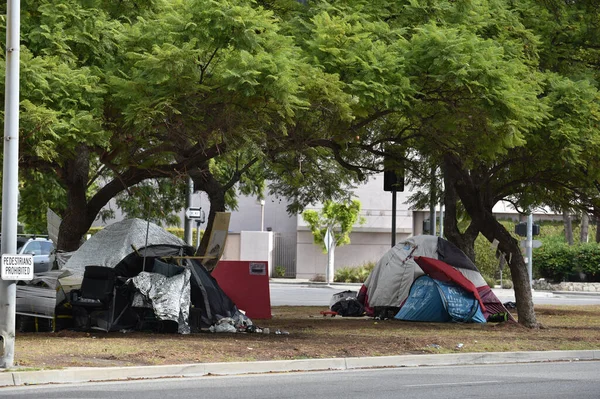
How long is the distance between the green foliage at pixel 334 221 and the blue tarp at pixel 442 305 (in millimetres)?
18814

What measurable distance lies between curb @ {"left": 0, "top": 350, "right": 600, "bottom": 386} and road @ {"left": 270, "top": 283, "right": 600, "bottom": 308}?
13.2 m

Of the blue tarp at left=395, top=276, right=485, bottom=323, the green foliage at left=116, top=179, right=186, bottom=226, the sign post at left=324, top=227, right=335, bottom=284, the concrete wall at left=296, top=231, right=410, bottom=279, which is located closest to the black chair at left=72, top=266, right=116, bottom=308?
the blue tarp at left=395, top=276, right=485, bottom=323

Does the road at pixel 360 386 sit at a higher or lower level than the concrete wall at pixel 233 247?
lower

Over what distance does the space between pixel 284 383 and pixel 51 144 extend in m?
5.43

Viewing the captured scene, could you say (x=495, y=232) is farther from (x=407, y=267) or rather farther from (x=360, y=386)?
(x=360, y=386)

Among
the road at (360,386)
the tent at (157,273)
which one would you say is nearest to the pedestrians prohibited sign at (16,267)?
the road at (360,386)

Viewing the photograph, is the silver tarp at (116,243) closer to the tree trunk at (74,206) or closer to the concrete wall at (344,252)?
the tree trunk at (74,206)

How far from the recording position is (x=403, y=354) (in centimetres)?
1580

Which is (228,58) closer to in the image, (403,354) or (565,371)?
(403,354)

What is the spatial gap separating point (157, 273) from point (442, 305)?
791 cm

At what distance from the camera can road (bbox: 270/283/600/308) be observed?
31078 mm

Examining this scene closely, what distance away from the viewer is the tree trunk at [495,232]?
21.7 metres

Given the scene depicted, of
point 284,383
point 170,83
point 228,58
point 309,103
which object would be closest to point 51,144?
point 170,83

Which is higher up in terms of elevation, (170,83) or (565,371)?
(170,83)
